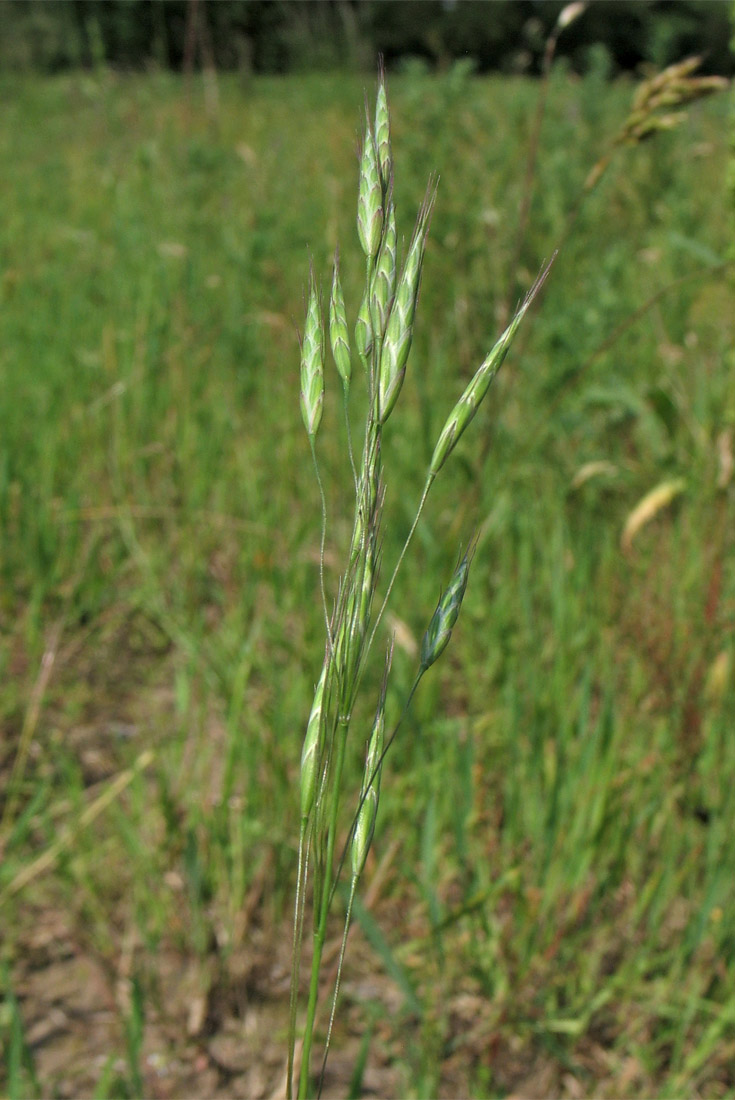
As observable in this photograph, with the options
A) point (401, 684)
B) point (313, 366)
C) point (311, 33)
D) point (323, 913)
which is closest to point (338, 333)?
point (313, 366)

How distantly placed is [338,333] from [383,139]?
0.32 ft

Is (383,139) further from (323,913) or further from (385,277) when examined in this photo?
(323,913)

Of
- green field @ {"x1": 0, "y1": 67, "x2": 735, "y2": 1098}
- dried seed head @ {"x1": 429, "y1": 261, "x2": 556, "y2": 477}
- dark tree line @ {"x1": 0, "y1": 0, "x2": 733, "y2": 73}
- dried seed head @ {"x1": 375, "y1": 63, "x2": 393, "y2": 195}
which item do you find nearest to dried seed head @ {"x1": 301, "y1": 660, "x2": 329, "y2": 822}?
dried seed head @ {"x1": 429, "y1": 261, "x2": 556, "y2": 477}

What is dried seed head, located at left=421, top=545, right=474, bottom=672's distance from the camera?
1.57ft

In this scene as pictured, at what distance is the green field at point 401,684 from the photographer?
1.18 metres

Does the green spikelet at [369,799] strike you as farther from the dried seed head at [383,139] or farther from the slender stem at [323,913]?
the dried seed head at [383,139]

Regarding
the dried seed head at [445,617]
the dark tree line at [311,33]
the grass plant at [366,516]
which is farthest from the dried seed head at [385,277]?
the dark tree line at [311,33]

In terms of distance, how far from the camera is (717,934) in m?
1.19

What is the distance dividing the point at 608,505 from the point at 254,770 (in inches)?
42.5

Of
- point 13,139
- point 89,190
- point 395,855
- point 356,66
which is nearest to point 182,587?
point 395,855

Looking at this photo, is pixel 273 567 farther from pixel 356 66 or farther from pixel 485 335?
pixel 356 66

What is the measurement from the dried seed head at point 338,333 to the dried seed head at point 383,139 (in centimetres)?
5

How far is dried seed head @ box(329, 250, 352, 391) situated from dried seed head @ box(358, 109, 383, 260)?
24mm

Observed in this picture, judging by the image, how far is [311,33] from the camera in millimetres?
4426
